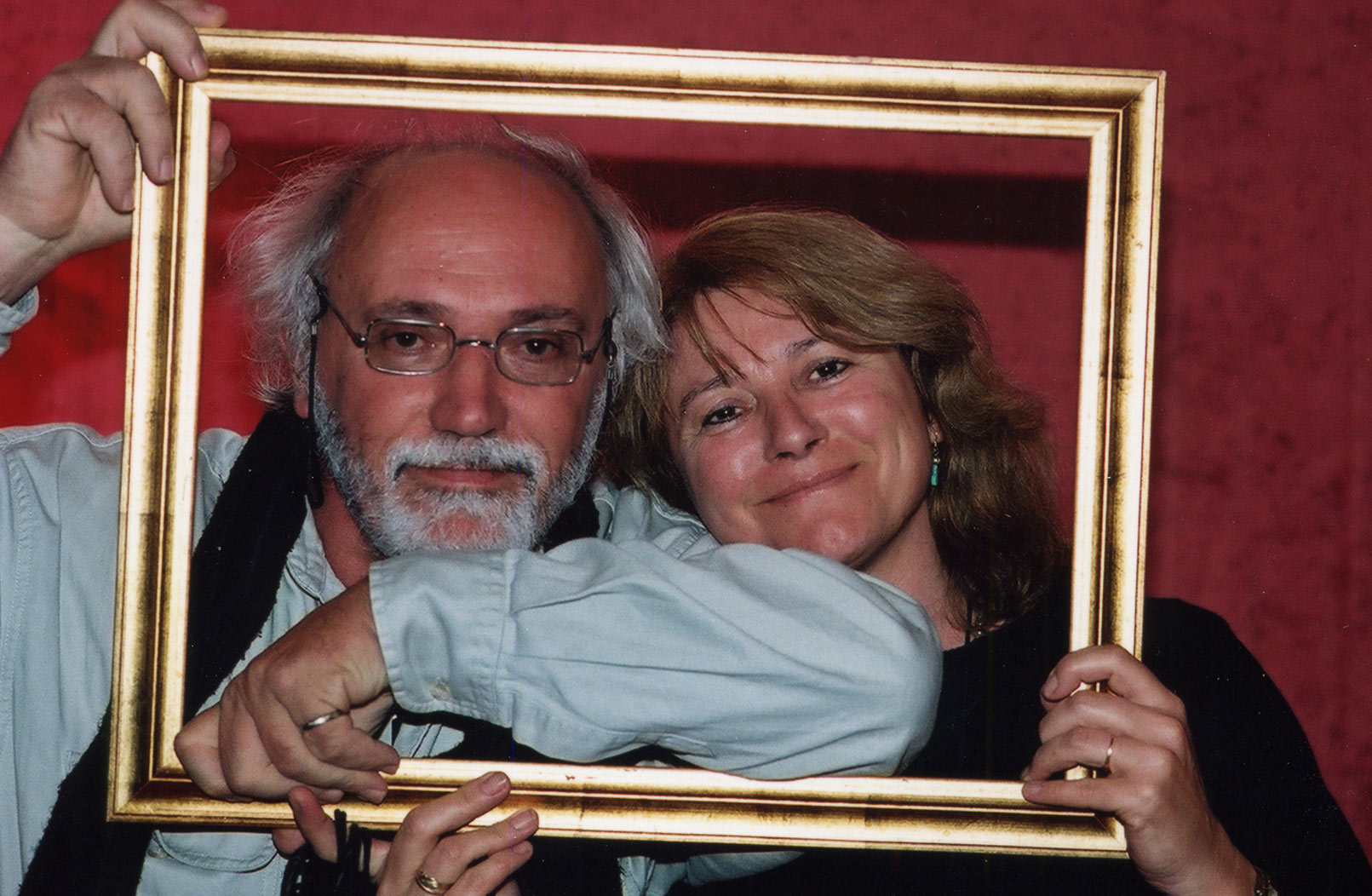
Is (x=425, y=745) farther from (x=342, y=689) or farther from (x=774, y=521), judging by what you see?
(x=774, y=521)

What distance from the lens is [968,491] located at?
1.49m

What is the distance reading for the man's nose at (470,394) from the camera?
3.82 feet

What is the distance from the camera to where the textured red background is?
153 centimetres

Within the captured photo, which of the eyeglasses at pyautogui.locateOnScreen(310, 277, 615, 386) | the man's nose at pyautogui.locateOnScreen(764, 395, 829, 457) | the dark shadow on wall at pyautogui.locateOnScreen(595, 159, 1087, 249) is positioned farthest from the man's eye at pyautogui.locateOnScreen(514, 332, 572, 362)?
the dark shadow on wall at pyautogui.locateOnScreen(595, 159, 1087, 249)

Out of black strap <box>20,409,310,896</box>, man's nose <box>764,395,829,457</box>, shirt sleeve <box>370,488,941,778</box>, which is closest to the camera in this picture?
shirt sleeve <box>370,488,941,778</box>

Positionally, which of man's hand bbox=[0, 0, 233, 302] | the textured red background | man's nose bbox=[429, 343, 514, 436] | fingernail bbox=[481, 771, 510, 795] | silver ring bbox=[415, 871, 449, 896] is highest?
the textured red background

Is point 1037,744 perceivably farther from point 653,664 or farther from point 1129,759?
point 653,664

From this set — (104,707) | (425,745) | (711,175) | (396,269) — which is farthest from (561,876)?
(711,175)

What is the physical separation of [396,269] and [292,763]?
0.49m

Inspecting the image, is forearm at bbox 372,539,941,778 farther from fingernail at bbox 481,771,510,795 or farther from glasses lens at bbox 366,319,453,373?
glasses lens at bbox 366,319,453,373

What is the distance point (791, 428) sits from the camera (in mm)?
1273

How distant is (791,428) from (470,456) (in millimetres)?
324

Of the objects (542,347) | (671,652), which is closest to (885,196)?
(542,347)

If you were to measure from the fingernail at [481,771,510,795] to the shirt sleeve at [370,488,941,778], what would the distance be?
0.04 metres
